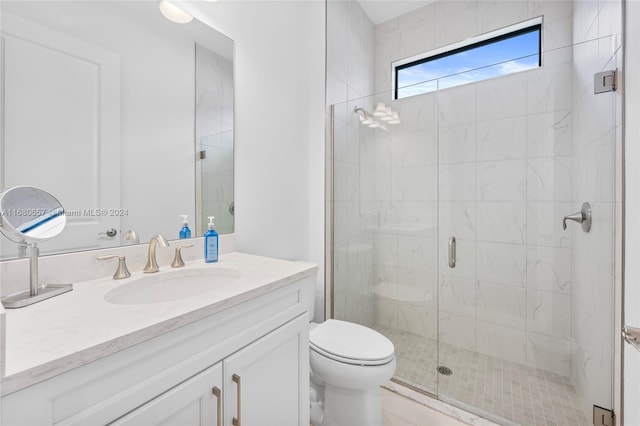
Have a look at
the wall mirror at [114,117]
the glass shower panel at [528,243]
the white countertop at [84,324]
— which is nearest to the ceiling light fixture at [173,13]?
the wall mirror at [114,117]

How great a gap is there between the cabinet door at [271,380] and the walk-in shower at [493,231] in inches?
39.2

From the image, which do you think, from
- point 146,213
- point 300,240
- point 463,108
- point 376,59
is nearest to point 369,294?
point 300,240

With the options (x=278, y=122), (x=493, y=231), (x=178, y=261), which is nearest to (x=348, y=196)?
(x=278, y=122)

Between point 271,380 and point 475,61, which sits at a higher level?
point 475,61

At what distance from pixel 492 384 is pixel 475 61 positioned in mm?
2355

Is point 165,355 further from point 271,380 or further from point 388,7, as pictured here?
point 388,7

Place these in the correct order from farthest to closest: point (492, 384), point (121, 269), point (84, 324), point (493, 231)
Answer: point (493, 231) < point (492, 384) < point (121, 269) < point (84, 324)

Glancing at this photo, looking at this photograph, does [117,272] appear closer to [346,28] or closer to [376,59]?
[346,28]

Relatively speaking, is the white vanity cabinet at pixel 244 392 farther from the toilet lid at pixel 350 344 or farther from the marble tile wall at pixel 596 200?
the marble tile wall at pixel 596 200

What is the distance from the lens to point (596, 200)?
4.31 ft

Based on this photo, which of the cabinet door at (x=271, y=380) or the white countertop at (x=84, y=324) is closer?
the white countertop at (x=84, y=324)

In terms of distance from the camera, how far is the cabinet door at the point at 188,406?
0.60 meters

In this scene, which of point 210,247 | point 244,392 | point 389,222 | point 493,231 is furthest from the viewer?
point 389,222

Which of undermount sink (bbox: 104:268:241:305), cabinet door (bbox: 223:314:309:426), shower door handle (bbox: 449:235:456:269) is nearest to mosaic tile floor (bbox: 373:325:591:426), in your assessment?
shower door handle (bbox: 449:235:456:269)
